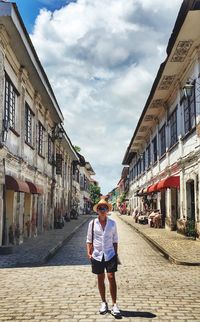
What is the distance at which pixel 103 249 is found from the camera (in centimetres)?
580

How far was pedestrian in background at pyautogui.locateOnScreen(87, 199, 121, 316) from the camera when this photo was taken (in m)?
5.71

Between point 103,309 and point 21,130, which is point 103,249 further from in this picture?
point 21,130

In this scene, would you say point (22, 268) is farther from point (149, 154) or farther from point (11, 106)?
point (149, 154)

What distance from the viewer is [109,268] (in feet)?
18.7

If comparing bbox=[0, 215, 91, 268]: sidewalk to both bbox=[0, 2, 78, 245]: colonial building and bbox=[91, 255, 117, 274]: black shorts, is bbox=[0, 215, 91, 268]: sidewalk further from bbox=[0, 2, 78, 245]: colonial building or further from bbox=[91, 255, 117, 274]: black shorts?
bbox=[91, 255, 117, 274]: black shorts

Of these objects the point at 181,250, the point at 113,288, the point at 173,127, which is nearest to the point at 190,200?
the point at 173,127

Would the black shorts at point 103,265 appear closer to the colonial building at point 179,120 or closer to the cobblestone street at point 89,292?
the cobblestone street at point 89,292

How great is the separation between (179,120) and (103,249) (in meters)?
13.6

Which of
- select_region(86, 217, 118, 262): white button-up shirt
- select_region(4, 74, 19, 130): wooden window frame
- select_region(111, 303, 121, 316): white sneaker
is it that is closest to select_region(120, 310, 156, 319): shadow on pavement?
select_region(111, 303, 121, 316): white sneaker

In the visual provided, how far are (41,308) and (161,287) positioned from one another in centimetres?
241

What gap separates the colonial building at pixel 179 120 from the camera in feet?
45.7

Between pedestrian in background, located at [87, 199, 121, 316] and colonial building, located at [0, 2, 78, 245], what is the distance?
6589mm

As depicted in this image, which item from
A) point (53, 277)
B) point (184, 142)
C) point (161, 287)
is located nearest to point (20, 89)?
point (184, 142)

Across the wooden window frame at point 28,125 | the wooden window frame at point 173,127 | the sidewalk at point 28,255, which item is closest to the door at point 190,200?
the wooden window frame at point 173,127
